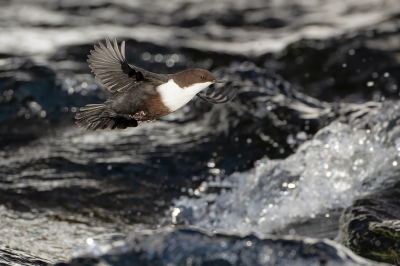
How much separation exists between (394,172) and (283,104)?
80.2 inches

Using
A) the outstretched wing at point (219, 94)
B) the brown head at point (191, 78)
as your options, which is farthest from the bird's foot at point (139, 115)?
the outstretched wing at point (219, 94)

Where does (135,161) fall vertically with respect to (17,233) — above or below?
above

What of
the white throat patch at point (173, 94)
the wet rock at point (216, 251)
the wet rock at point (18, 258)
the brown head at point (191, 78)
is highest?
the brown head at point (191, 78)

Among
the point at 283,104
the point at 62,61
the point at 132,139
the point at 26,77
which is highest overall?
the point at 62,61

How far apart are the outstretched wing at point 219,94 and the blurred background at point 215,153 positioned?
104 centimetres

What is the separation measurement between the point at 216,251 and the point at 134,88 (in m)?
1.33

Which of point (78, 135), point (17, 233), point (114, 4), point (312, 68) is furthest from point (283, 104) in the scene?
point (114, 4)

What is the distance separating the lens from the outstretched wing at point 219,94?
3635mm

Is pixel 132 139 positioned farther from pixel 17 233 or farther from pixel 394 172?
pixel 394 172

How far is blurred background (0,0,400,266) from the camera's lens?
3672 millimetres

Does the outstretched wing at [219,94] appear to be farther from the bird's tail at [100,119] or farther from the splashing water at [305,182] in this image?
the splashing water at [305,182]

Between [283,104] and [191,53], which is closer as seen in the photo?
[283,104]

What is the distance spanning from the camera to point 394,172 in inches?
195

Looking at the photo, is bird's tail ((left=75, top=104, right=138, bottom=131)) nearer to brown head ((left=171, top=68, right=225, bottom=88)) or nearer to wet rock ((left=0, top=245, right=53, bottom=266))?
brown head ((left=171, top=68, right=225, bottom=88))
